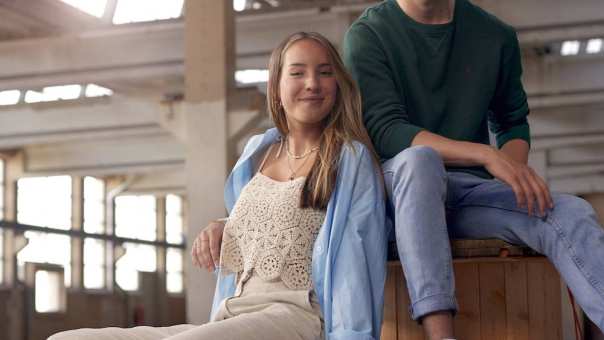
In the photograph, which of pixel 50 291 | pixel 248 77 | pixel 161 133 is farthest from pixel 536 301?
pixel 161 133

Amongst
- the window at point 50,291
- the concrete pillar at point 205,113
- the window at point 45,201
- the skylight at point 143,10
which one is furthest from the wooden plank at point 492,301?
the window at point 45,201

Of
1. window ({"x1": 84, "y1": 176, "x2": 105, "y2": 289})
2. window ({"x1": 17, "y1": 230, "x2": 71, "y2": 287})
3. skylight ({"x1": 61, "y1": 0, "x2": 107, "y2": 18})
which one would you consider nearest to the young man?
skylight ({"x1": 61, "y1": 0, "x2": 107, "y2": 18})

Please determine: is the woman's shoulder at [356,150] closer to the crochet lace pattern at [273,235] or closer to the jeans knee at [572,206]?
the crochet lace pattern at [273,235]

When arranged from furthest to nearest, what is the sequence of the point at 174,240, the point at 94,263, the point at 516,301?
the point at 174,240, the point at 94,263, the point at 516,301

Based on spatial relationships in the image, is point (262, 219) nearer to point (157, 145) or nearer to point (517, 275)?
point (517, 275)

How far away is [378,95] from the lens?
9.53ft

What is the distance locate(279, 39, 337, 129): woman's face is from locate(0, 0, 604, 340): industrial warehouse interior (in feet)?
1.48

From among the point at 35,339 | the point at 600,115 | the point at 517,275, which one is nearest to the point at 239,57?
the point at 35,339

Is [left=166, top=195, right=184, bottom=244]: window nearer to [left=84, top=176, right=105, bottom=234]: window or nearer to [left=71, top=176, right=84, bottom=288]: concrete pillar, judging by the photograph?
[left=84, top=176, right=105, bottom=234]: window

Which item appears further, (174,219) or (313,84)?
(174,219)

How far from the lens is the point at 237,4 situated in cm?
1767

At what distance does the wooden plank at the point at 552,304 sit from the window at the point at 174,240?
31.6m

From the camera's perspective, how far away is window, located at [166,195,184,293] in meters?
34.4

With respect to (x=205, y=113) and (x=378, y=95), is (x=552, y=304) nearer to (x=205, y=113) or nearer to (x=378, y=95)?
(x=378, y=95)
